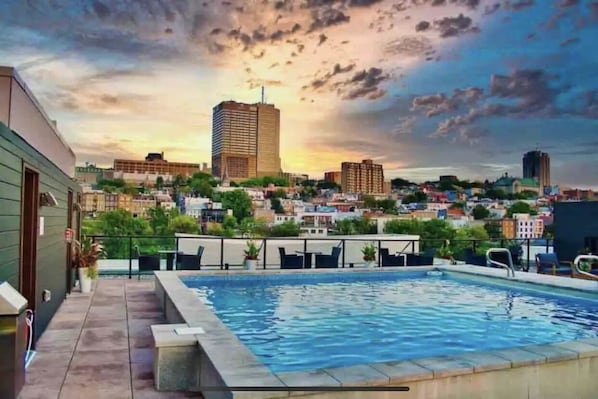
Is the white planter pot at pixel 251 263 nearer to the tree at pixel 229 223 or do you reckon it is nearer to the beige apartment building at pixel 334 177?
the tree at pixel 229 223

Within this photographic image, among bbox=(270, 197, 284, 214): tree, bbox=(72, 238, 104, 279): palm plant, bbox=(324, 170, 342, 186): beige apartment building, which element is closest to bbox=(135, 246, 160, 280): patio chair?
bbox=(72, 238, 104, 279): palm plant

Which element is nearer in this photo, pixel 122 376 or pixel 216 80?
pixel 122 376

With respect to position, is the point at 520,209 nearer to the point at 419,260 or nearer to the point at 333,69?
the point at 333,69

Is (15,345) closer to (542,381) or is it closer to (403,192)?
(542,381)

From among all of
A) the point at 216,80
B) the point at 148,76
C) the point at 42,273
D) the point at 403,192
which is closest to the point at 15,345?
the point at 42,273

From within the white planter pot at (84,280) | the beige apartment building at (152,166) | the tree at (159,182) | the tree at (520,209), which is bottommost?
the white planter pot at (84,280)

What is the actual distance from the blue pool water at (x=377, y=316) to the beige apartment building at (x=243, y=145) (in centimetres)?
3622

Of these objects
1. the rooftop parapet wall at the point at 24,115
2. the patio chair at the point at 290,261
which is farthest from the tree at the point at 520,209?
the rooftop parapet wall at the point at 24,115

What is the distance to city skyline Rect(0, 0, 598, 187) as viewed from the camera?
20.5 metres

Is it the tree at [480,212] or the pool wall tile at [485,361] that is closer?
the pool wall tile at [485,361]

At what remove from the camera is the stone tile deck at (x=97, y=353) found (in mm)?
3943

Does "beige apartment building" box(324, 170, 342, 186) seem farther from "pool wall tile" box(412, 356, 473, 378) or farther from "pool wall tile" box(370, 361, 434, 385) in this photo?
"pool wall tile" box(370, 361, 434, 385)

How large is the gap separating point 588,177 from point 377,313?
2515cm

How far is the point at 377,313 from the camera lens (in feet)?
24.1
